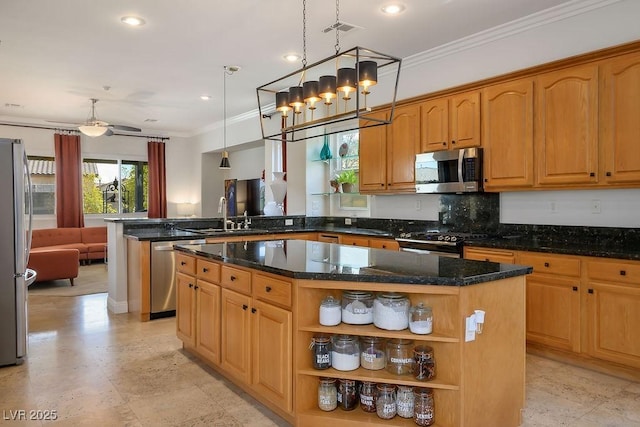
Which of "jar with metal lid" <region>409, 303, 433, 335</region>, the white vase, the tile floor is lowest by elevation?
the tile floor

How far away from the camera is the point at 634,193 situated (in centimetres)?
345

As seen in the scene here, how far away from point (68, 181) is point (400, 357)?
8.66 m

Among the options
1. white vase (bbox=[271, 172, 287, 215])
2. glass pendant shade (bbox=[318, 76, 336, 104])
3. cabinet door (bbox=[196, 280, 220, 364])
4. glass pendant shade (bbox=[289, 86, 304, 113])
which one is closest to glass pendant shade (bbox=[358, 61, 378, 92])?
glass pendant shade (bbox=[318, 76, 336, 104])

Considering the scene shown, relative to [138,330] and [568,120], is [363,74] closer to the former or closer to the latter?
[568,120]

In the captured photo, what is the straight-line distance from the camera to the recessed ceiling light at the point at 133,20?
388cm

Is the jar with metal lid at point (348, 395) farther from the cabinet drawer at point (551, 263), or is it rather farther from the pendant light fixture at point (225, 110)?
the pendant light fixture at point (225, 110)

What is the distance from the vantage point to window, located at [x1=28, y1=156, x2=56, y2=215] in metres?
8.82

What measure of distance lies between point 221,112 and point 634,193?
6429 mm

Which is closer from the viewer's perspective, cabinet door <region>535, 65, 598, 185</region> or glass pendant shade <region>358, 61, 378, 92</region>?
glass pendant shade <region>358, 61, 378, 92</region>

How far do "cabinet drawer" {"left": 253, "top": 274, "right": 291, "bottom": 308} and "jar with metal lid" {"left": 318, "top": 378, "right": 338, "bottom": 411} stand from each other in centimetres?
46

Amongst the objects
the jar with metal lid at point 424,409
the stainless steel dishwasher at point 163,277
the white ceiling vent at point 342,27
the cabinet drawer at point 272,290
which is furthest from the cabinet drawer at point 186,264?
the white ceiling vent at point 342,27

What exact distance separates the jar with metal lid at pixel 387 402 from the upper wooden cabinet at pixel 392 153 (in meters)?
3.02

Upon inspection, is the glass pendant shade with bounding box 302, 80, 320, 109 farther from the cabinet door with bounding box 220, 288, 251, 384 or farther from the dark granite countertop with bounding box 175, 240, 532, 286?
the cabinet door with bounding box 220, 288, 251, 384

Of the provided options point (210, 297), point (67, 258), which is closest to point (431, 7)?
point (210, 297)
